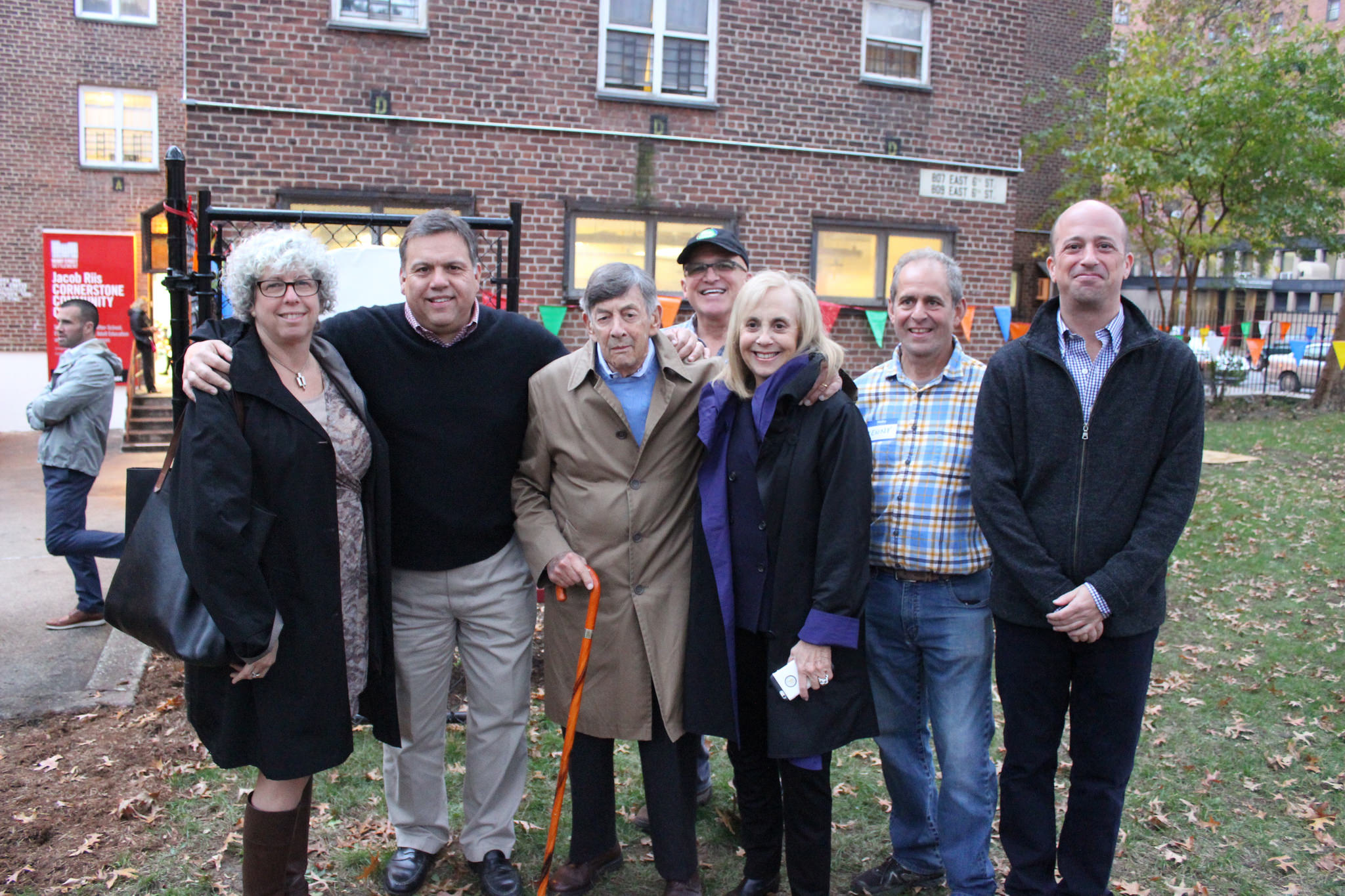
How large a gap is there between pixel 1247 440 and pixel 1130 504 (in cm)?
1383

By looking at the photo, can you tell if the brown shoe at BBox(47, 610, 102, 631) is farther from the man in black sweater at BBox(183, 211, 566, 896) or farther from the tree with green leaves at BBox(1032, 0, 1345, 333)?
the tree with green leaves at BBox(1032, 0, 1345, 333)

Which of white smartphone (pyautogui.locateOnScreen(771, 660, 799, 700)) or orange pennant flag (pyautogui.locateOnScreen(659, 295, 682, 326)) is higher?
orange pennant flag (pyautogui.locateOnScreen(659, 295, 682, 326))

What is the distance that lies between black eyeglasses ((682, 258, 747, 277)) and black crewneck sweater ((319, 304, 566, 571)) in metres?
1.00

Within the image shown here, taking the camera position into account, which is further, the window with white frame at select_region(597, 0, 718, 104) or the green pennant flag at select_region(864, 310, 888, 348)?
the green pennant flag at select_region(864, 310, 888, 348)

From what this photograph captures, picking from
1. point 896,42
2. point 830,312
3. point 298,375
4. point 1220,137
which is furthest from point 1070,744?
point 1220,137

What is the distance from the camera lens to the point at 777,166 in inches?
442

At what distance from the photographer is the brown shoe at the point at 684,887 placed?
125 inches


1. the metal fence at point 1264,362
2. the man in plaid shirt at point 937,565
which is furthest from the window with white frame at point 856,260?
the metal fence at point 1264,362

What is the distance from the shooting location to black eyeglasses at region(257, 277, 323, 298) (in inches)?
109

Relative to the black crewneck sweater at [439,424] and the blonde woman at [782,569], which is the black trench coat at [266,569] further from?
the blonde woman at [782,569]

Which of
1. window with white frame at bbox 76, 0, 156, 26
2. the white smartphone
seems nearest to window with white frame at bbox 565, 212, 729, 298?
the white smartphone

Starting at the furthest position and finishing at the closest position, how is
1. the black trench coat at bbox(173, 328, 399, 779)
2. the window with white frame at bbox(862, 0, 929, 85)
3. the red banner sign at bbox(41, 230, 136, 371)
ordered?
the red banner sign at bbox(41, 230, 136, 371), the window with white frame at bbox(862, 0, 929, 85), the black trench coat at bbox(173, 328, 399, 779)

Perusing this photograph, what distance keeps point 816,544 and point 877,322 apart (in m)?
9.24

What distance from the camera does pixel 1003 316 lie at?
40.3 ft
